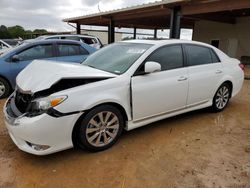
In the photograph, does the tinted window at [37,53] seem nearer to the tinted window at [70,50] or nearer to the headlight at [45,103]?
the tinted window at [70,50]

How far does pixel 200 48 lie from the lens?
4.38m

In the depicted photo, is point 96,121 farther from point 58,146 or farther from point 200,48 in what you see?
point 200,48

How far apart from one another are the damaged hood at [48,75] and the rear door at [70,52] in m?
3.10

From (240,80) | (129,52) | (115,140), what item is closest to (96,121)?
(115,140)

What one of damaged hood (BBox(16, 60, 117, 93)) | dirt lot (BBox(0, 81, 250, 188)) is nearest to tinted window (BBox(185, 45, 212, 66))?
dirt lot (BBox(0, 81, 250, 188))

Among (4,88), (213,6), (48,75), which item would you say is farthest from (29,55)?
(213,6)

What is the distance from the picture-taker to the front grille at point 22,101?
2.94 metres

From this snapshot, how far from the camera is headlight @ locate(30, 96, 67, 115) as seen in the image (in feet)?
8.91

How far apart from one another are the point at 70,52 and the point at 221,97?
168 inches

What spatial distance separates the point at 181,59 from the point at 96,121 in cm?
189

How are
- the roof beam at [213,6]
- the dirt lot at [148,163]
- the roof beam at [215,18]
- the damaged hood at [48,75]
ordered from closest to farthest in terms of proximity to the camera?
the dirt lot at [148,163] < the damaged hood at [48,75] < the roof beam at [213,6] < the roof beam at [215,18]

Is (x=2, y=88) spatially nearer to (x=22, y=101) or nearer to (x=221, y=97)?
(x=22, y=101)

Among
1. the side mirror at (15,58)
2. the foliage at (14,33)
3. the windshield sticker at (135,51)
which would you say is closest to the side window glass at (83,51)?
the side mirror at (15,58)

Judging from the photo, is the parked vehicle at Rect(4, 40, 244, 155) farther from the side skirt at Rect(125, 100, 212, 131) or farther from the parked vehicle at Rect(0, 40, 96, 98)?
the parked vehicle at Rect(0, 40, 96, 98)
